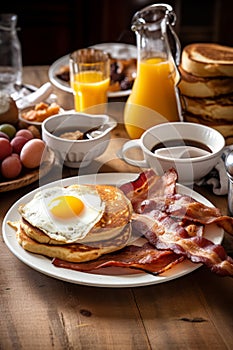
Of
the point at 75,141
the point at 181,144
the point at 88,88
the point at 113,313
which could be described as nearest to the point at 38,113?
the point at 88,88

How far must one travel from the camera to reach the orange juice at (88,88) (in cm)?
190

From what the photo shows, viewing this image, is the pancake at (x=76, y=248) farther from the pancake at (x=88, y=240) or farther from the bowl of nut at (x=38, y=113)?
the bowl of nut at (x=38, y=113)

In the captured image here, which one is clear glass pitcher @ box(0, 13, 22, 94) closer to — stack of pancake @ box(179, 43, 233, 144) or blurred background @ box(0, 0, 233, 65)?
stack of pancake @ box(179, 43, 233, 144)

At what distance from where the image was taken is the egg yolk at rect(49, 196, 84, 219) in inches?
50.1

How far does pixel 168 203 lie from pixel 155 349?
0.39m

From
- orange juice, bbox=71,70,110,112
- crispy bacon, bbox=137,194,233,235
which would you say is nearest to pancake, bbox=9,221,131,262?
crispy bacon, bbox=137,194,233,235

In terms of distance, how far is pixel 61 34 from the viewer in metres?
3.53

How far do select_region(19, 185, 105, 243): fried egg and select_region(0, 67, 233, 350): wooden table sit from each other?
10 cm

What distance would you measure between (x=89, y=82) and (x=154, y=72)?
24 cm

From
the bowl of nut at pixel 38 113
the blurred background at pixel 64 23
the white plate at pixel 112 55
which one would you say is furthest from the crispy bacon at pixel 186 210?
the blurred background at pixel 64 23

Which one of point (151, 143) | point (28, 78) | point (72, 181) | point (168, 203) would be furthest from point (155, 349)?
point (28, 78)

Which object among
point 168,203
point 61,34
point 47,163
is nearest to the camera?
point 168,203

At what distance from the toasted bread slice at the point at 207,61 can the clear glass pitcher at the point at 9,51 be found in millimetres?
670

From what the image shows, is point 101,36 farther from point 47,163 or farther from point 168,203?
point 168,203
